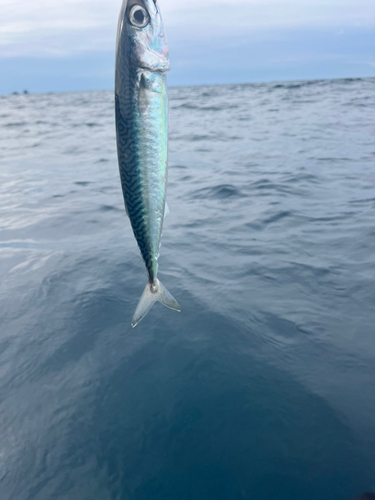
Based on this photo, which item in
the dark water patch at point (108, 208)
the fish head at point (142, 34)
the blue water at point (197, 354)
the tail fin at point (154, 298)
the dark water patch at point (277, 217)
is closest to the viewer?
the fish head at point (142, 34)

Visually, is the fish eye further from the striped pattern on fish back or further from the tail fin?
the tail fin

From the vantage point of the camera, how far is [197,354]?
11.8 ft

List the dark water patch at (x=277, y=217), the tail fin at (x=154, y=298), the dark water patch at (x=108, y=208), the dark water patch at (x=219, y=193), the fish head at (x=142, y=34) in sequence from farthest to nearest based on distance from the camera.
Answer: the dark water patch at (x=219, y=193) < the dark water patch at (x=108, y=208) < the dark water patch at (x=277, y=217) < the tail fin at (x=154, y=298) < the fish head at (x=142, y=34)

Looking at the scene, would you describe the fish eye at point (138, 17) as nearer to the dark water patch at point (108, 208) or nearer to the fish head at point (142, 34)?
the fish head at point (142, 34)

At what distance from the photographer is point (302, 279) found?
4.71 meters

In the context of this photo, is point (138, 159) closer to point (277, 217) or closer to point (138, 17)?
point (138, 17)

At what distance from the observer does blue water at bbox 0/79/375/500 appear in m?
2.61

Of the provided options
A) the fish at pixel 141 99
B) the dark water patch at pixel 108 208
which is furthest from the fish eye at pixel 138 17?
the dark water patch at pixel 108 208

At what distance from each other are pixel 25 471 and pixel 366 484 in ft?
7.37

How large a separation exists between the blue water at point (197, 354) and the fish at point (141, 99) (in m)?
1.93

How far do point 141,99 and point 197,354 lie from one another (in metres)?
2.57

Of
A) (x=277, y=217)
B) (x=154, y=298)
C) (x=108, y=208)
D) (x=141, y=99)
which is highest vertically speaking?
(x=141, y=99)

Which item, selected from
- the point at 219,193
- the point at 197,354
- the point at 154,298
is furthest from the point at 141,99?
the point at 219,193

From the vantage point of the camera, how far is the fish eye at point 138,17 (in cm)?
153
